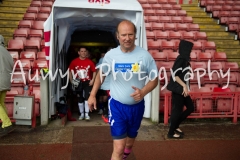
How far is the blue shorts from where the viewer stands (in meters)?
2.90

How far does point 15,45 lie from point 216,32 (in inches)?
306

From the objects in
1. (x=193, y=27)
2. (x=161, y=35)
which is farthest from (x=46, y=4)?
(x=193, y=27)

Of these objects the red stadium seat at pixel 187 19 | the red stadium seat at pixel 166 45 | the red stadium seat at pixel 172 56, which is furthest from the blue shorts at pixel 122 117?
the red stadium seat at pixel 187 19

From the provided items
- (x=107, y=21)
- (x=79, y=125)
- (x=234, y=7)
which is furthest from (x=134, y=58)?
(x=234, y=7)

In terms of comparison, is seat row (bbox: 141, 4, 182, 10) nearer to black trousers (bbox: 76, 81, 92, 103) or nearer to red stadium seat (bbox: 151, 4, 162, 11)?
red stadium seat (bbox: 151, 4, 162, 11)

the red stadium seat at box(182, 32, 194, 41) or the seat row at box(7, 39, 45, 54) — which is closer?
the seat row at box(7, 39, 45, 54)

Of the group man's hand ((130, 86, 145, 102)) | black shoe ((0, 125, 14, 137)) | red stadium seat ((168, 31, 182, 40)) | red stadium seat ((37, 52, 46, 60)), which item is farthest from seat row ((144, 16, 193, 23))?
man's hand ((130, 86, 145, 102))

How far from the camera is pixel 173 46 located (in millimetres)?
8633

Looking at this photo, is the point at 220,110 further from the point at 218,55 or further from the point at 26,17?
the point at 26,17

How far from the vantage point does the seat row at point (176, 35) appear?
9.36 meters

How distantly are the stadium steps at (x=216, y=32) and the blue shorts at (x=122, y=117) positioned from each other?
7.09 m

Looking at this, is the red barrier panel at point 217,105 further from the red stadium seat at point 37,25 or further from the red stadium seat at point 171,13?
the red stadium seat at point 171,13

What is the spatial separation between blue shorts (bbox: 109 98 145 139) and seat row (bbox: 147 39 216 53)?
5.66 metres

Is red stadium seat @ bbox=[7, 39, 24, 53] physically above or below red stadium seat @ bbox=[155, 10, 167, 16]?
below
